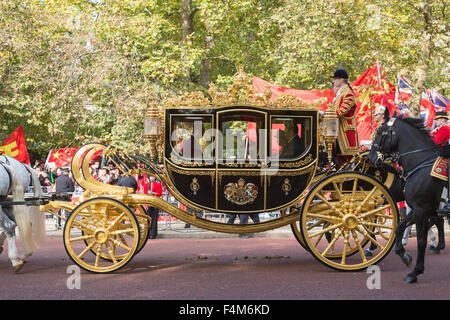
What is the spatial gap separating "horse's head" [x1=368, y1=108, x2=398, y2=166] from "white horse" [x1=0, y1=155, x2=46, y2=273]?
15.4 ft

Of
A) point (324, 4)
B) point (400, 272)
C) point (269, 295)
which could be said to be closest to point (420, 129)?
point (400, 272)

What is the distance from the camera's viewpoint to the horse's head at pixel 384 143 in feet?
23.4

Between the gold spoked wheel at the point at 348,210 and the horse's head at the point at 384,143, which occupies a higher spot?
the horse's head at the point at 384,143

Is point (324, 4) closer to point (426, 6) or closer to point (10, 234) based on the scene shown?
point (426, 6)

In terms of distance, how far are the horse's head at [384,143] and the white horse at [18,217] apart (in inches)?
184

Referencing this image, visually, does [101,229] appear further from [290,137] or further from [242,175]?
[290,137]

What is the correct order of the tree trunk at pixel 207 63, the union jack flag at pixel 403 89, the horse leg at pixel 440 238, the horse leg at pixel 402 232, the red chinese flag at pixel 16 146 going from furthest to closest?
the tree trunk at pixel 207 63
the red chinese flag at pixel 16 146
the union jack flag at pixel 403 89
the horse leg at pixel 440 238
the horse leg at pixel 402 232

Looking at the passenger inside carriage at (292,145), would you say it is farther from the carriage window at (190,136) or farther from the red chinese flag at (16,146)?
the red chinese flag at (16,146)

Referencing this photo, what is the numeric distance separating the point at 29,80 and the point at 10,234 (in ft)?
37.1

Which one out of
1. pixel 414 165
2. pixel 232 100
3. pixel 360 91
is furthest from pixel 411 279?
pixel 360 91

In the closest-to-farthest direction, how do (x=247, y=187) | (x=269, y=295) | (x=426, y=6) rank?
(x=269, y=295)
(x=247, y=187)
(x=426, y=6)

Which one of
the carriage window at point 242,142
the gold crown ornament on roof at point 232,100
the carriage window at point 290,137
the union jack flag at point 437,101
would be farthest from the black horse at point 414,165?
the union jack flag at point 437,101

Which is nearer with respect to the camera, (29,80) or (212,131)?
(212,131)

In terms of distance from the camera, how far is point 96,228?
7184 mm
